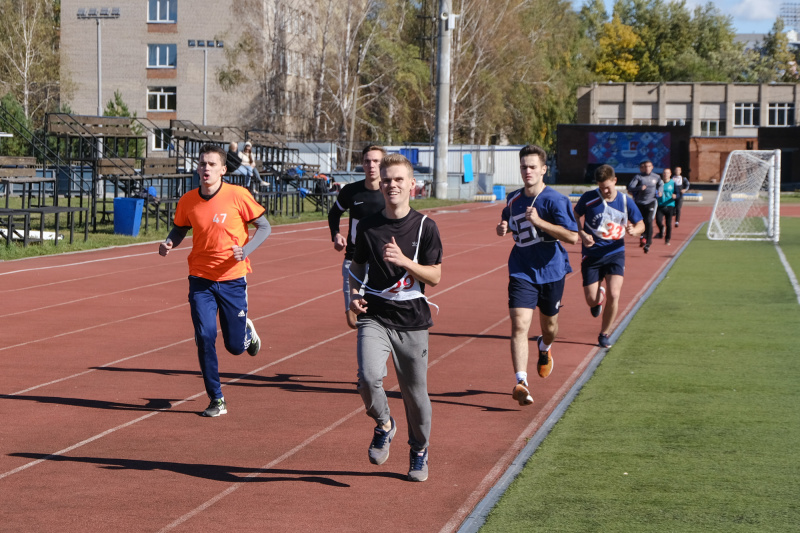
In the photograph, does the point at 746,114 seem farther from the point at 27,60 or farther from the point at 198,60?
the point at 27,60

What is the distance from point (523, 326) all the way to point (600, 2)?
4401 inches

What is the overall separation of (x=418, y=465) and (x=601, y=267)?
544 centimetres

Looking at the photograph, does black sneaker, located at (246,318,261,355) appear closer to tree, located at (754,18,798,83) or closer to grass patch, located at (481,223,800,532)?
grass patch, located at (481,223,800,532)

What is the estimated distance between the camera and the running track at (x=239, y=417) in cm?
576

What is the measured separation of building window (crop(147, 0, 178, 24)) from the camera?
67500mm

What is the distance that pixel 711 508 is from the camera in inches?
224

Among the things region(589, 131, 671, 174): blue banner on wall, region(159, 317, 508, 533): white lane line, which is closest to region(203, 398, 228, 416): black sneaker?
region(159, 317, 508, 533): white lane line

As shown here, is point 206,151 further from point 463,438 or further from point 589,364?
point 589,364

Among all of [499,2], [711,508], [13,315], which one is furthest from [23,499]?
[499,2]

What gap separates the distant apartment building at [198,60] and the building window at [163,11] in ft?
0.21

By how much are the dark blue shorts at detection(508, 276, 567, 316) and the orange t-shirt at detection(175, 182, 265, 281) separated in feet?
7.07

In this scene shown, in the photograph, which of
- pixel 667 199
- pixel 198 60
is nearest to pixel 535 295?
pixel 667 199

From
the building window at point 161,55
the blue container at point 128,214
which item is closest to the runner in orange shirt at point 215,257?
the blue container at point 128,214

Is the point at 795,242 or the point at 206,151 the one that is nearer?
the point at 206,151
